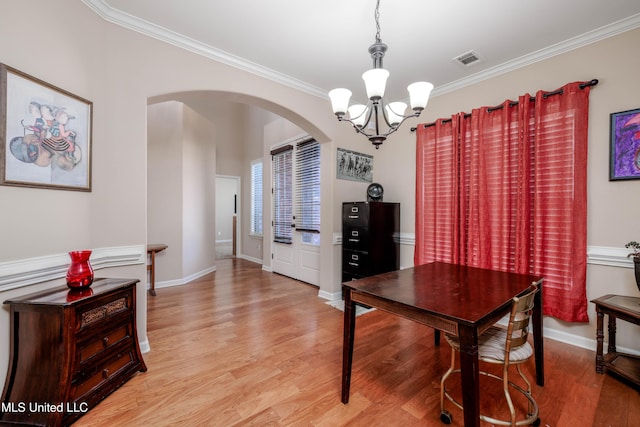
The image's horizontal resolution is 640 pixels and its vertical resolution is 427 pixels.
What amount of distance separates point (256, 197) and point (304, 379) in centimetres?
503

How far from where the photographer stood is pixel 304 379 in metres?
1.92

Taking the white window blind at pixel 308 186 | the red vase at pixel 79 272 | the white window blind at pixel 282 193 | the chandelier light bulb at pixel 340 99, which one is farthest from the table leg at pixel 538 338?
the white window blind at pixel 282 193

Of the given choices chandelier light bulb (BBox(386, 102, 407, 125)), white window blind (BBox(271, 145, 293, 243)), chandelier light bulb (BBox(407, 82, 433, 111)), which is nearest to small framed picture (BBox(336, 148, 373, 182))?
white window blind (BBox(271, 145, 293, 243))

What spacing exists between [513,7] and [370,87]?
1.42 meters

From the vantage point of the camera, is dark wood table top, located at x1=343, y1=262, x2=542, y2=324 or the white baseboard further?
the white baseboard

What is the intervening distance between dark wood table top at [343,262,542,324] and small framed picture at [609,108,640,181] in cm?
129

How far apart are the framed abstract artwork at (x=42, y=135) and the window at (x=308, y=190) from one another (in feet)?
9.35

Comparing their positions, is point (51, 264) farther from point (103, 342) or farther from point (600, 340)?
point (600, 340)

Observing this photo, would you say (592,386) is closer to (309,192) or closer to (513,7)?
(513,7)

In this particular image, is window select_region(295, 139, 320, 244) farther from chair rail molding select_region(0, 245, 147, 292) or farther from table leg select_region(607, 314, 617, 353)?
table leg select_region(607, 314, 617, 353)

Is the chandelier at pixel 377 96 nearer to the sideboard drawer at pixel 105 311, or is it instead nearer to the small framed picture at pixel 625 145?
the small framed picture at pixel 625 145

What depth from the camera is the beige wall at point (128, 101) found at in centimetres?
160

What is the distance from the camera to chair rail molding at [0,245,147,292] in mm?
1506
